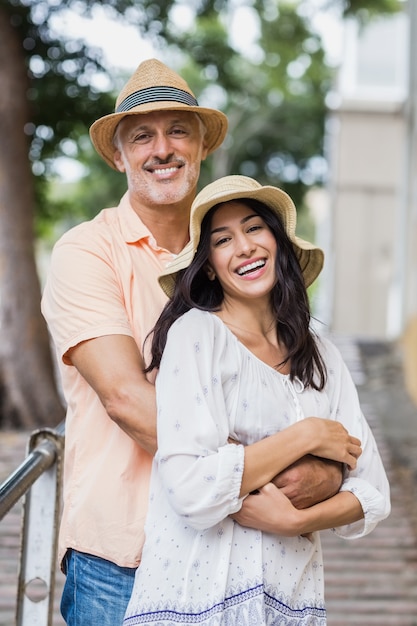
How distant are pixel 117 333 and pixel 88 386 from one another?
0.20 m

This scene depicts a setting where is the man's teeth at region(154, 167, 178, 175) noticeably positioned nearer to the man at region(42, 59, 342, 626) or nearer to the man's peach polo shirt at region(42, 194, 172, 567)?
the man at region(42, 59, 342, 626)

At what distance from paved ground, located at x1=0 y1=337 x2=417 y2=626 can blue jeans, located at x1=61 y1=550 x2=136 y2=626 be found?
2.90 m

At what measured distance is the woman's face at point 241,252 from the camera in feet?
7.02

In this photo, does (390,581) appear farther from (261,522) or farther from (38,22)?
(38,22)

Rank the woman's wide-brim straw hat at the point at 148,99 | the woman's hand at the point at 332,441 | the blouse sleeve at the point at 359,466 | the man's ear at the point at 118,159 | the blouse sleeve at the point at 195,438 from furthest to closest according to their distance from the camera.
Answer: the man's ear at the point at 118,159 < the woman's wide-brim straw hat at the point at 148,99 < the blouse sleeve at the point at 359,466 < the woman's hand at the point at 332,441 < the blouse sleeve at the point at 195,438

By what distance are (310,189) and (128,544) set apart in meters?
24.8

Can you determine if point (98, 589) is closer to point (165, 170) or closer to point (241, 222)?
point (241, 222)

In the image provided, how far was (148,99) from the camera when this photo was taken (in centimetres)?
240

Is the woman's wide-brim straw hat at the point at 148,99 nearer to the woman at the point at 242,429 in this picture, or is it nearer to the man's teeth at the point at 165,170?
the man's teeth at the point at 165,170

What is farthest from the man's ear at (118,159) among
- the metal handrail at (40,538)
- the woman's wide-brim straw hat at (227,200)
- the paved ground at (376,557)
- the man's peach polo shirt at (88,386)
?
the paved ground at (376,557)

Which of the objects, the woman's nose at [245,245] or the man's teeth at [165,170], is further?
the man's teeth at [165,170]

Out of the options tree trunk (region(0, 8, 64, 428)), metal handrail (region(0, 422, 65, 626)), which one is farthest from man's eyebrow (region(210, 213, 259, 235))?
tree trunk (region(0, 8, 64, 428))

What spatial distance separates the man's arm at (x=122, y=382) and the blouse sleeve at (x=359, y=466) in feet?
1.47

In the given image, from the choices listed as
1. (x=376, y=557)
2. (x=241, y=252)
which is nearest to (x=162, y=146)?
(x=241, y=252)
